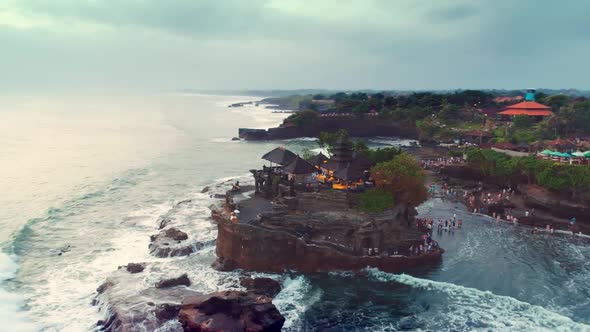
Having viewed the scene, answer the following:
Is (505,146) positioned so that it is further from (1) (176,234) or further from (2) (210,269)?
(2) (210,269)

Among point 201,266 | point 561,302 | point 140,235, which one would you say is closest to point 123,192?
point 140,235

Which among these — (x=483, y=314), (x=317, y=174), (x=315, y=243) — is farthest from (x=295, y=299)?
(x=317, y=174)

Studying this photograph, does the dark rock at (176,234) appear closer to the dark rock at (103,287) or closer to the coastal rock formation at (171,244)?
the coastal rock formation at (171,244)

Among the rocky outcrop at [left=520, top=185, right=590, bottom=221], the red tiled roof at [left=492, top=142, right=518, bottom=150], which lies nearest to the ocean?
the rocky outcrop at [left=520, top=185, right=590, bottom=221]

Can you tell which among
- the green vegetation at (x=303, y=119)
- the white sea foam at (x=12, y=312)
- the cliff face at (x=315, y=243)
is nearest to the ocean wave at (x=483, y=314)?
the cliff face at (x=315, y=243)

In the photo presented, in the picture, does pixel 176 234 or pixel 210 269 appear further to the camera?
pixel 176 234

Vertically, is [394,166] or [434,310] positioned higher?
[394,166]

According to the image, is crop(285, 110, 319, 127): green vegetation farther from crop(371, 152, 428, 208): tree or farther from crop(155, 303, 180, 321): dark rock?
crop(155, 303, 180, 321): dark rock

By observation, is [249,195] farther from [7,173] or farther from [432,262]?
[7,173]
